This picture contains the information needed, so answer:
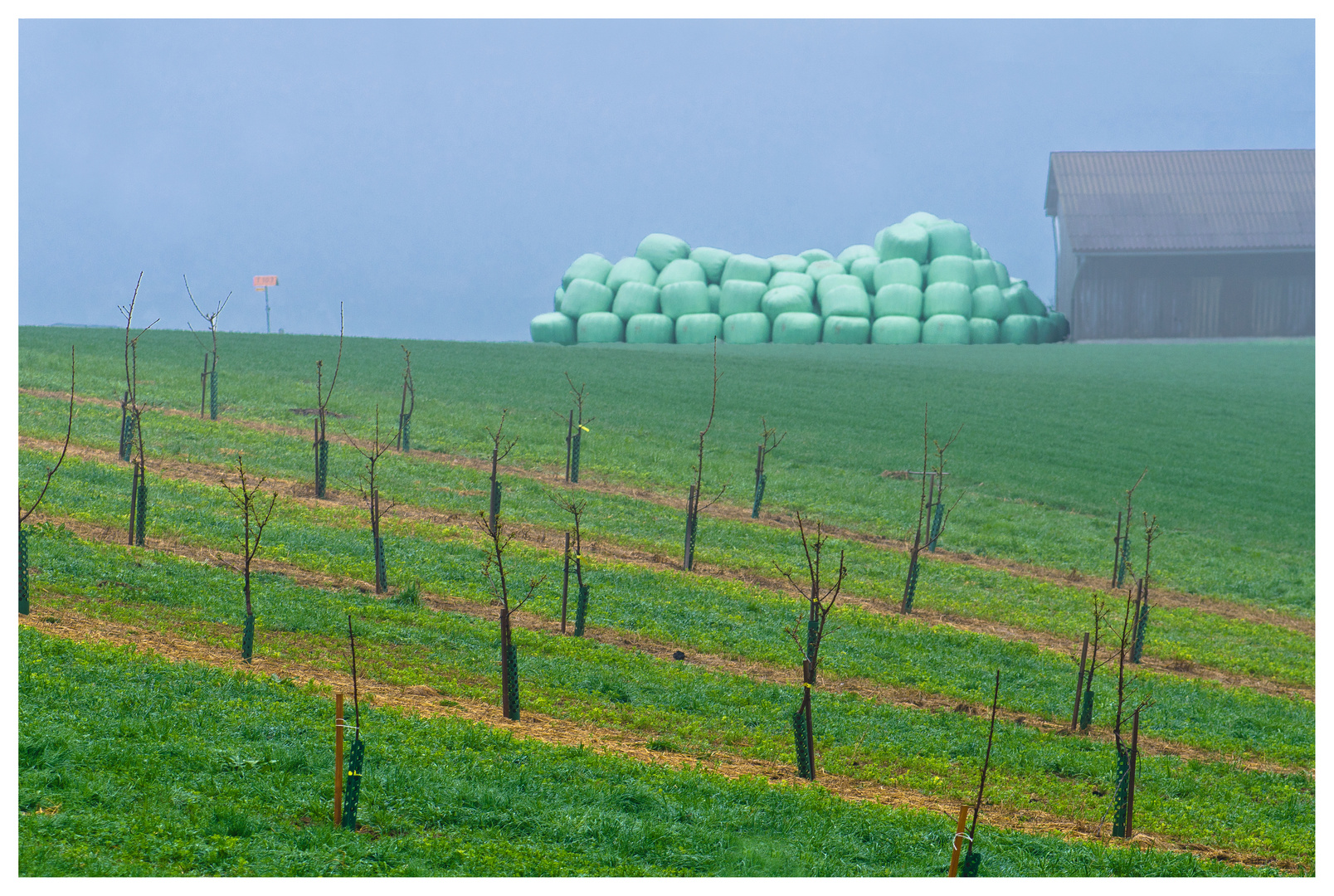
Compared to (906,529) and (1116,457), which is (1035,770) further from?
(1116,457)

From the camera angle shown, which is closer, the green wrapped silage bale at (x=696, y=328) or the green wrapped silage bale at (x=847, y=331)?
the green wrapped silage bale at (x=847, y=331)

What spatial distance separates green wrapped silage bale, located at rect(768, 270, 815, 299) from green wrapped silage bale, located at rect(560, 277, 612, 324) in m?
10.4

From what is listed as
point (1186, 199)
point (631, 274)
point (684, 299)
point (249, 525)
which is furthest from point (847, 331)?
point (249, 525)

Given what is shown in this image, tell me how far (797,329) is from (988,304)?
11630 millimetres

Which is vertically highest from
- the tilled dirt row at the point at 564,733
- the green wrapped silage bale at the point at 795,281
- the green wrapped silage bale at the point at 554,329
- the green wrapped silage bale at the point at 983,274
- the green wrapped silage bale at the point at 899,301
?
the green wrapped silage bale at the point at 983,274

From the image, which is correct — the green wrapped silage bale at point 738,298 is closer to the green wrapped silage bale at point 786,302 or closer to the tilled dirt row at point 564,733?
the green wrapped silage bale at point 786,302

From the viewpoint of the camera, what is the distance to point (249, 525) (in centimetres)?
2022

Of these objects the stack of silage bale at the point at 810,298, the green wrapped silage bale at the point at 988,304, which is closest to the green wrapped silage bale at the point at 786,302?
the stack of silage bale at the point at 810,298

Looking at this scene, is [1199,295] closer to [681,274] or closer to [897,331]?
[897,331]

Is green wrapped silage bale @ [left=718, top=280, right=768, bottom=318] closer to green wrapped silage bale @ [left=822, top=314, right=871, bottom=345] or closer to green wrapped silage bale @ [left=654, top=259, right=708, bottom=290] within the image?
green wrapped silage bale @ [left=654, top=259, right=708, bottom=290]

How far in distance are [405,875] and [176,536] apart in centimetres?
1324

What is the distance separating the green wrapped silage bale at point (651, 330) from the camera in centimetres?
6325

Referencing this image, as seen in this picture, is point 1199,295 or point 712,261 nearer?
point 1199,295

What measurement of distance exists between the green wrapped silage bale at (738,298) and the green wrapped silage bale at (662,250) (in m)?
5.17
